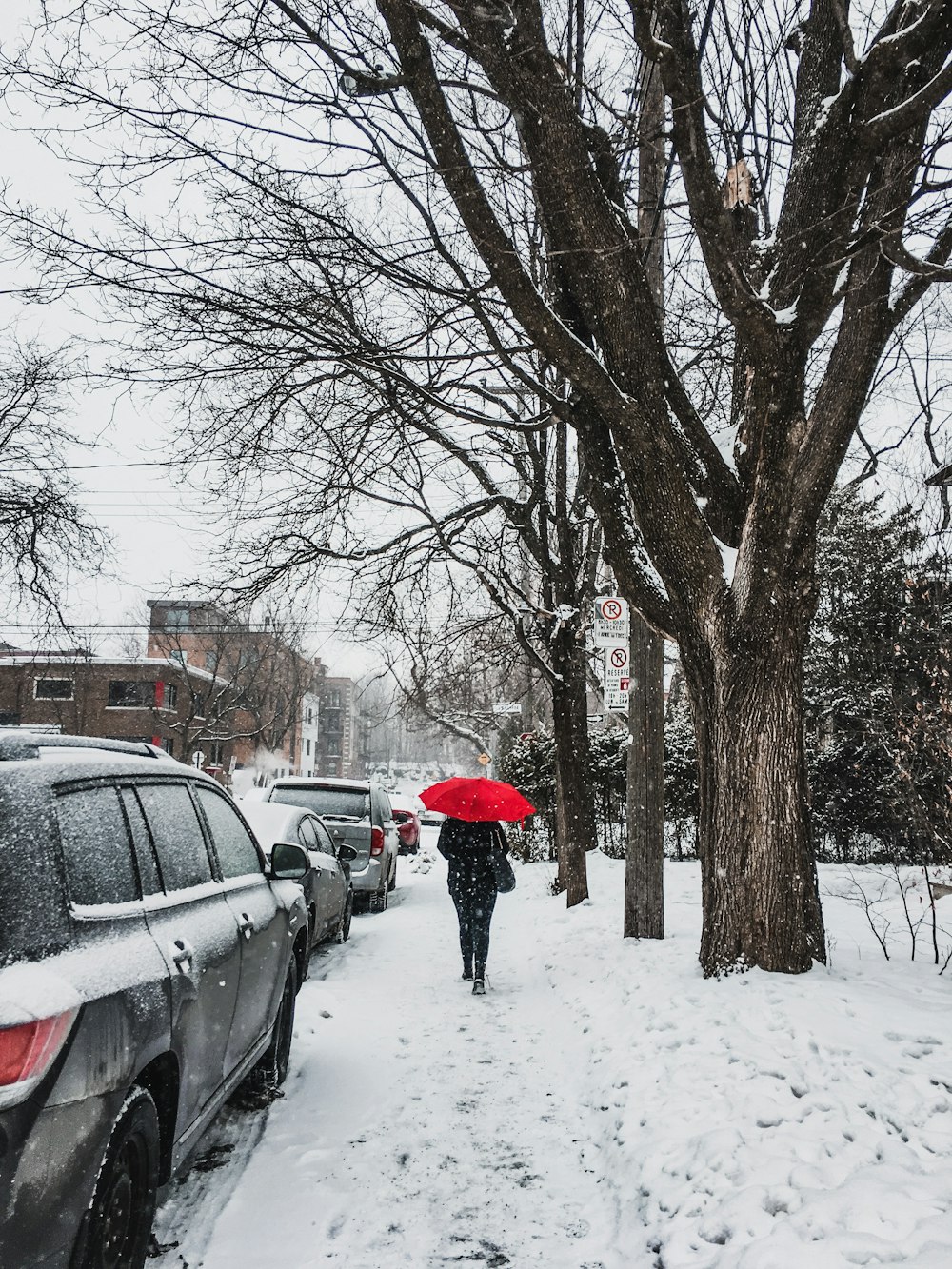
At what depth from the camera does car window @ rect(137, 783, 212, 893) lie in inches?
125

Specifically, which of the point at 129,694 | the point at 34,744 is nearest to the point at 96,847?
the point at 34,744

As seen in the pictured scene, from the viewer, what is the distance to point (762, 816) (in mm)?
5293

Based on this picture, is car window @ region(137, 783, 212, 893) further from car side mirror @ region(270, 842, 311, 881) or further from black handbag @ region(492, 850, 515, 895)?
black handbag @ region(492, 850, 515, 895)

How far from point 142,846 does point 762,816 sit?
12.1ft

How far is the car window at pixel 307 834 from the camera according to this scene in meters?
8.73

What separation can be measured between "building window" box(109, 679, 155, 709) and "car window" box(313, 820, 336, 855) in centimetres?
3290

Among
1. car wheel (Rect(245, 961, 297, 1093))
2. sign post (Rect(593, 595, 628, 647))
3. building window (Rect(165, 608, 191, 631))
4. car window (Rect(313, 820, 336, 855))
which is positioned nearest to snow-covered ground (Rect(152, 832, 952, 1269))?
car wheel (Rect(245, 961, 297, 1093))

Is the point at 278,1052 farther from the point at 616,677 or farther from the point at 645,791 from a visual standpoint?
the point at 616,677

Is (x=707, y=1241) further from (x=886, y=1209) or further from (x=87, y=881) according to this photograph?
(x=87, y=881)

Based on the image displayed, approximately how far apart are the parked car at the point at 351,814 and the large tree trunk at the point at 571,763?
7.99ft

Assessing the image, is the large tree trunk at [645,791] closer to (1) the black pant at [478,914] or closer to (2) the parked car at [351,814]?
(1) the black pant at [478,914]

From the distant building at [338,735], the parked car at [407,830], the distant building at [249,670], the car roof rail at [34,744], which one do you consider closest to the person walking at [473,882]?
the car roof rail at [34,744]

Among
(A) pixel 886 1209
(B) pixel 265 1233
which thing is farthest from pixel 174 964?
(A) pixel 886 1209

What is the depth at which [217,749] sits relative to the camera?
4616cm
